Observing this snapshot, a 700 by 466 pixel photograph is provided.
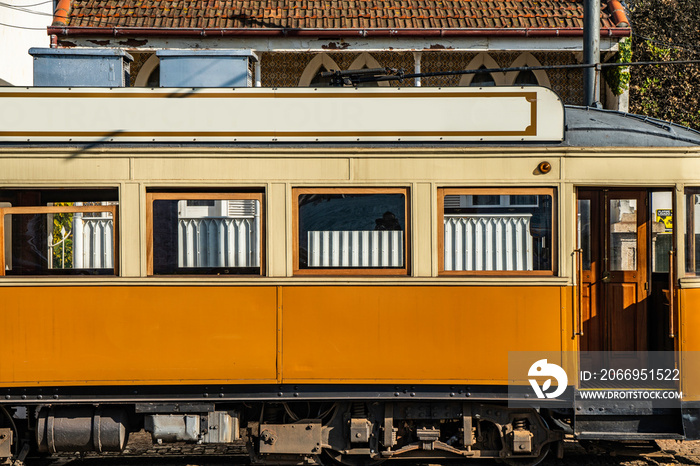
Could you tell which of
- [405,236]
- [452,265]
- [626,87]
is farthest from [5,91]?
[626,87]

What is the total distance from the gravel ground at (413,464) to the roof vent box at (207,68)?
359cm

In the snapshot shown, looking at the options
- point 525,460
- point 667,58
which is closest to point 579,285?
point 525,460

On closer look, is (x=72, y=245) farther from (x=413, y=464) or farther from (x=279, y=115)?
(x=413, y=464)

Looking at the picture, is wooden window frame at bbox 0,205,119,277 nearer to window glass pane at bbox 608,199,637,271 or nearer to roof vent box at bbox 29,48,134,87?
roof vent box at bbox 29,48,134,87

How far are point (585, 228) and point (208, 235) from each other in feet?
11.1

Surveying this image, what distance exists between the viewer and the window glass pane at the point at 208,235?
20.4ft

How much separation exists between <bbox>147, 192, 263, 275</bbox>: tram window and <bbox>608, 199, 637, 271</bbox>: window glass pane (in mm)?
3178

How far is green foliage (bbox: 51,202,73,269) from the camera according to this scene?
6223 millimetres

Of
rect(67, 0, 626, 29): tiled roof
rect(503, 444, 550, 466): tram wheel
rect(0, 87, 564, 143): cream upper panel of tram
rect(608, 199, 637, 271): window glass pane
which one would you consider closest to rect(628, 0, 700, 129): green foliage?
rect(67, 0, 626, 29): tiled roof

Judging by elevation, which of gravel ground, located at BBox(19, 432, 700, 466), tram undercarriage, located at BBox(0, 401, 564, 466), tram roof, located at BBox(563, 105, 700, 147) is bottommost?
gravel ground, located at BBox(19, 432, 700, 466)

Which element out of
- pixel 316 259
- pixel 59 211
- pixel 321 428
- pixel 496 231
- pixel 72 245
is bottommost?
pixel 321 428

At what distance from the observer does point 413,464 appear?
690cm

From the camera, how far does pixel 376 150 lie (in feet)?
20.2

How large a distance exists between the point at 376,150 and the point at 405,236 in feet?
2.50
